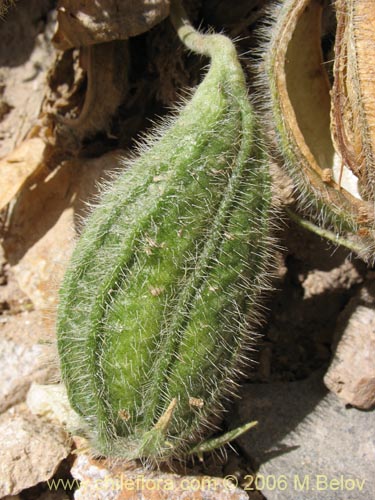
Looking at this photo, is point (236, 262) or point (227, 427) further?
point (227, 427)

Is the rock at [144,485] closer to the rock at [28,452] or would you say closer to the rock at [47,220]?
the rock at [28,452]

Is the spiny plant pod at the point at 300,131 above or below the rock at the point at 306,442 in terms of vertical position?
above

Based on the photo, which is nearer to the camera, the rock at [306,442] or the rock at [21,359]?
the rock at [306,442]

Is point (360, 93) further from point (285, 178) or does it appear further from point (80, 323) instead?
point (80, 323)

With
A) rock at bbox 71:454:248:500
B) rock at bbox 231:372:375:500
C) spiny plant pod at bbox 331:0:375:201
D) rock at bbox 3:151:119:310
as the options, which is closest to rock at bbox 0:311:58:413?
rock at bbox 3:151:119:310

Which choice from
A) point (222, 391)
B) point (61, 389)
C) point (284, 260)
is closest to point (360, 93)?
point (284, 260)

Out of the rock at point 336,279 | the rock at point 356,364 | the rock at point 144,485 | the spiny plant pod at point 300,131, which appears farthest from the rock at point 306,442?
the spiny plant pod at point 300,131

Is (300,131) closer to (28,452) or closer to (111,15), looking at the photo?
(111,15)
